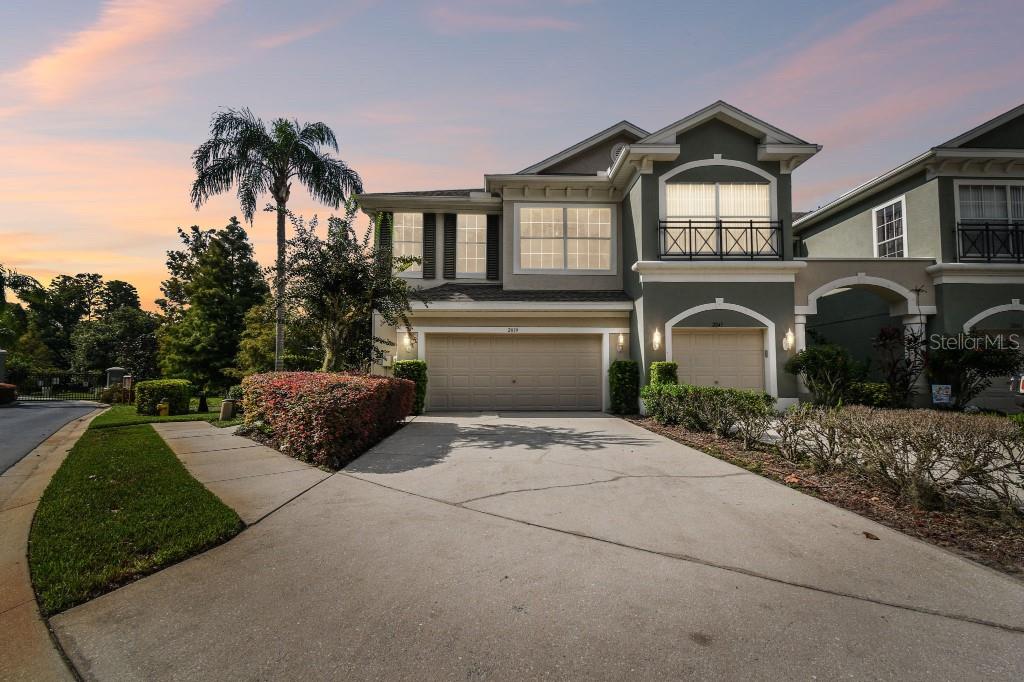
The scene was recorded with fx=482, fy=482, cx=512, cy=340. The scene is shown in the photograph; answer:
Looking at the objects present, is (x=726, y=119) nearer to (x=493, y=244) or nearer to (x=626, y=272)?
(x=626, y=272)

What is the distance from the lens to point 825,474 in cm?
599

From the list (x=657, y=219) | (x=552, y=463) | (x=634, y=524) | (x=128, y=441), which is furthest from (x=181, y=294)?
(x=634, y=524)

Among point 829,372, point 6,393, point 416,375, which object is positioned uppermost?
point 829,372

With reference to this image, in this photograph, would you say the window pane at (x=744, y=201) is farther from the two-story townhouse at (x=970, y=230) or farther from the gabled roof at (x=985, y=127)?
the gabled roof at (x=985, y=127)

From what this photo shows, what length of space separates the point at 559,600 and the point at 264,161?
51.9 feet

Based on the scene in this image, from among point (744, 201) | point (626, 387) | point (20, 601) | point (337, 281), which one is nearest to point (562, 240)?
point (626, 387)

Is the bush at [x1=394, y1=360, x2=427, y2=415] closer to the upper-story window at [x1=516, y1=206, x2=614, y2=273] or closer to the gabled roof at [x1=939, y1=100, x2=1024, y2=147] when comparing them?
the upper-story window at [x1=516, y1=206, x2=614, y2=273]

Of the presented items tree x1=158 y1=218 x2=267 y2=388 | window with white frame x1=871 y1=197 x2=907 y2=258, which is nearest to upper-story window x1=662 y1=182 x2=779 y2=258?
window with white frame x1=871 y1=197 x2=907 y2=258

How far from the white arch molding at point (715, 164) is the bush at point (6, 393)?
2468cm

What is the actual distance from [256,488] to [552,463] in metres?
3.73

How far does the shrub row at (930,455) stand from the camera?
13.9 ft

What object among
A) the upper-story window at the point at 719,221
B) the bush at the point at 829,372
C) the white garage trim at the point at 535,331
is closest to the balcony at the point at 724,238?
the upper-story window at the point at 719,221

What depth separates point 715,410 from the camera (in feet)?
28.7

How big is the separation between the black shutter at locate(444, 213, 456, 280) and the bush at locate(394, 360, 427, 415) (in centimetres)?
375
